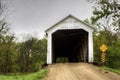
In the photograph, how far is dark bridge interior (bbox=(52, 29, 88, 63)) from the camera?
130 ft

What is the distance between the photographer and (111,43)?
204 feet

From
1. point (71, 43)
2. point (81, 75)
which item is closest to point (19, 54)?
point (71, 43)

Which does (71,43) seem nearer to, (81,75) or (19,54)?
(19,54)

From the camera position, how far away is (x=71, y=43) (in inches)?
2066

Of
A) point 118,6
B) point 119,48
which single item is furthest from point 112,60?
point 118,6

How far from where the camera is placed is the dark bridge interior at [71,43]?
39.6 m

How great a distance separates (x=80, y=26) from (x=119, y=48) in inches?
755

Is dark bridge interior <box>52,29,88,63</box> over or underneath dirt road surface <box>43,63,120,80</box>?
over

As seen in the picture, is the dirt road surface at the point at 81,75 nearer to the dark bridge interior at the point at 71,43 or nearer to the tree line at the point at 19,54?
the dark bridge interior at the point at 71,43

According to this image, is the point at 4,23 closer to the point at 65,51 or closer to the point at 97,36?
the point at 65,51

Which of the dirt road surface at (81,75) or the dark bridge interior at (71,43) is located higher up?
the dark bridge interior at (71,43)

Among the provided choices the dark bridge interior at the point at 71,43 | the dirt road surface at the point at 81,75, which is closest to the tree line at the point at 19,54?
the dark bridge interior at the point at 71,43

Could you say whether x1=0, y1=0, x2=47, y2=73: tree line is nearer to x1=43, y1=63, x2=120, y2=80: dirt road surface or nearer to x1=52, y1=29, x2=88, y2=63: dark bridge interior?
x1=52, y1=29, x2=88, y2=63: dark bridge interior

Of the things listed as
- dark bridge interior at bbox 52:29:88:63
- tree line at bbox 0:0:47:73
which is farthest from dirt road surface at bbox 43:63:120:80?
tree line at bbox 0:0:47:73
